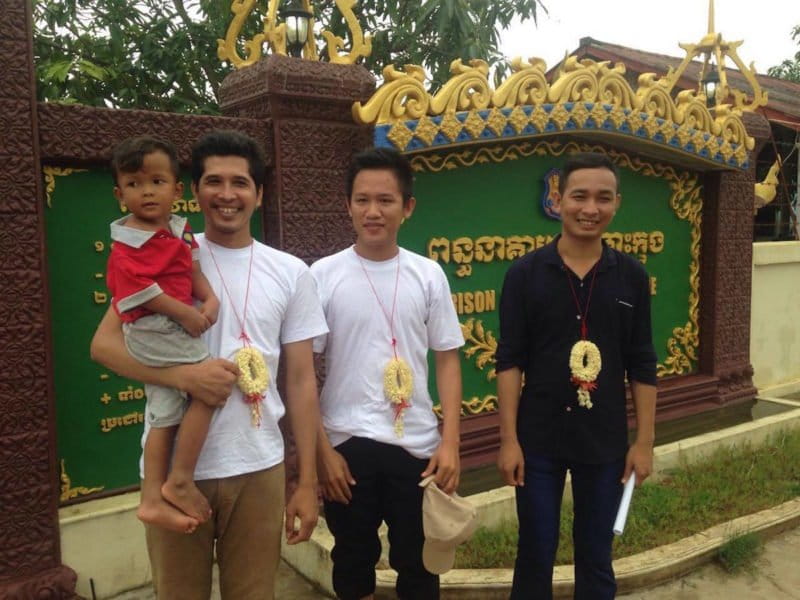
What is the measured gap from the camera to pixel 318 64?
333 centimetres

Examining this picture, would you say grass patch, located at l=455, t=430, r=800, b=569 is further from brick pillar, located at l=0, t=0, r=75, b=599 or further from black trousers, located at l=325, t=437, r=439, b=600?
brick pillar, located at l=0, t=0, r=75, b=599

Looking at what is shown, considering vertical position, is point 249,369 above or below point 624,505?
above

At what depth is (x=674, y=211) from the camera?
17.0 feet

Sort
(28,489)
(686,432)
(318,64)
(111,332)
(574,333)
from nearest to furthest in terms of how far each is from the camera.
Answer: (111,332), (574,333), (28,489), (318,64), (686,432)

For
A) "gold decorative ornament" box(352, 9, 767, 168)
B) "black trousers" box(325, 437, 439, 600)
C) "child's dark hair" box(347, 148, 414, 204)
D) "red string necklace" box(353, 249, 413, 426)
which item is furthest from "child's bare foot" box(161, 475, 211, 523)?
"gold decorative ornament" box(352, 9, 767, 168)

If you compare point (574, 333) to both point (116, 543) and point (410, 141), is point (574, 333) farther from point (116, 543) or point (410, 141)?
point (116, 543)

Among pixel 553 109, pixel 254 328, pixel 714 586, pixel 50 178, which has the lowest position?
pixel 714 586

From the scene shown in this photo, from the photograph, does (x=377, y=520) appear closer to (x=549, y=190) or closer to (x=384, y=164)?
(x=384, y=164)

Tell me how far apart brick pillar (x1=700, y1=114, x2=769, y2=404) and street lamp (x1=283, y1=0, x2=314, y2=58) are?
11.3 feet

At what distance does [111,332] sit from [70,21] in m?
A: 5.40

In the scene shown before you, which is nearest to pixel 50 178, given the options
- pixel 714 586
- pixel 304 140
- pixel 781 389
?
pixel 304 140

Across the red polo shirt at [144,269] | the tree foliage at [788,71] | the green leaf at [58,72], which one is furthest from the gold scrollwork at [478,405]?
the tree foliage at [788,71]

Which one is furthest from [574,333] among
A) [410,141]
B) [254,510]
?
[410,141]

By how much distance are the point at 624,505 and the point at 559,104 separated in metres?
2.61
